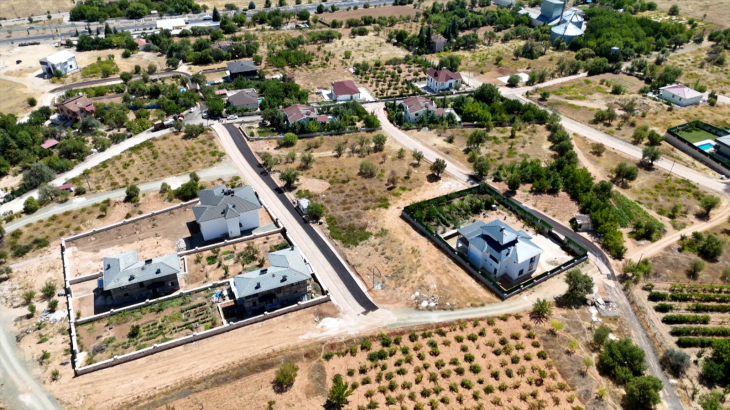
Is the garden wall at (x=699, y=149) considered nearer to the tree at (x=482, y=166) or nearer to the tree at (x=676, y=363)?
the tree at (x=482, y=166)

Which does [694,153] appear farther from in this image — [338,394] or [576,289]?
[338,394]

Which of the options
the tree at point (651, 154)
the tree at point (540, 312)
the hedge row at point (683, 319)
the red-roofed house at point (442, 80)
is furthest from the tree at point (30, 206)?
the tree at point (651, 154)

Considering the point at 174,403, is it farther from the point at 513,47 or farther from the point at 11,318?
the point at 513,47

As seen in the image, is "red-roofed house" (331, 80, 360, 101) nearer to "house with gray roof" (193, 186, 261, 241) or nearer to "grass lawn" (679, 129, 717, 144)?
"house with gray roof" (193, 186, 261, 241)

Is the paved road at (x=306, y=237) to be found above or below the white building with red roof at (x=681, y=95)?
below

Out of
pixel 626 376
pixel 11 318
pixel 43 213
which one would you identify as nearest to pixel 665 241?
pixel 626 376

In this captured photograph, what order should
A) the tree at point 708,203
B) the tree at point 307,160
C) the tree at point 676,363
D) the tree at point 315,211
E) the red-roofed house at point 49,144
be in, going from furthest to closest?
the red-roofed house at point 49,144, the tree at point 307,160, the tree at point 708,203, the tree at point 315,211, the tree at point 676,363
